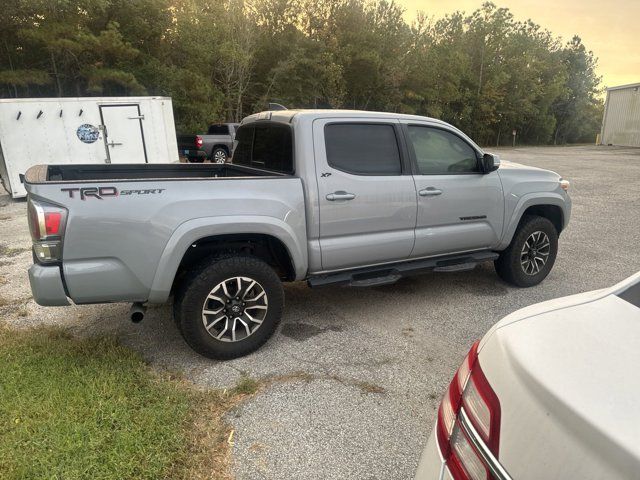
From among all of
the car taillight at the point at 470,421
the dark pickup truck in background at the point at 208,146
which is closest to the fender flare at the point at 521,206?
the car taillight at the point at 470,421

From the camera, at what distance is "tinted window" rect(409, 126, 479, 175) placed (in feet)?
13.6

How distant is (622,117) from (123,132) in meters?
41.2

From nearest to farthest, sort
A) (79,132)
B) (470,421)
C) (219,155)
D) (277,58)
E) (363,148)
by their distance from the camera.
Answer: (470,421) < (363,148) < (79,132) < (219,155) < (277,58)

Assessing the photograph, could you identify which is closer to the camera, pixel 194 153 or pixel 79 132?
pixel 79 132

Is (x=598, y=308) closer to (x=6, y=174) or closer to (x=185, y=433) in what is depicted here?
(x=185, y=433)

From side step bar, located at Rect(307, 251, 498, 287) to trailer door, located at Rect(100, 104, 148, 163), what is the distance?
974 centimetres

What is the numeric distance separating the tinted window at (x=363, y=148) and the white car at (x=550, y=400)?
2.47m

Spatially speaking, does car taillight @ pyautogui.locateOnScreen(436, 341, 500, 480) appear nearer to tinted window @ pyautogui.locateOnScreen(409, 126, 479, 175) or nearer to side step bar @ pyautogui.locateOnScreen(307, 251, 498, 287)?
side step bar @ pyautogui.locateOnScreen(307, 251, 498, 287)

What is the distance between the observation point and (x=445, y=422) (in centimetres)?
137

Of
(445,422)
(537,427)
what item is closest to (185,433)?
(445,422)

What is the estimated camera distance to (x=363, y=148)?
3.86m

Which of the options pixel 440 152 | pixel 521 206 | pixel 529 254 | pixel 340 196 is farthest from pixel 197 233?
pixel 529 254

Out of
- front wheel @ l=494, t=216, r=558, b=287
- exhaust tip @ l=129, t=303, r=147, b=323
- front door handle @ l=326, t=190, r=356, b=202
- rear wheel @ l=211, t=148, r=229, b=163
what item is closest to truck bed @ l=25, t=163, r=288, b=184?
front door handle @ l=326, t=190, r=356, b=202

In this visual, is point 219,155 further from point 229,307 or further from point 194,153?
point 229,307
